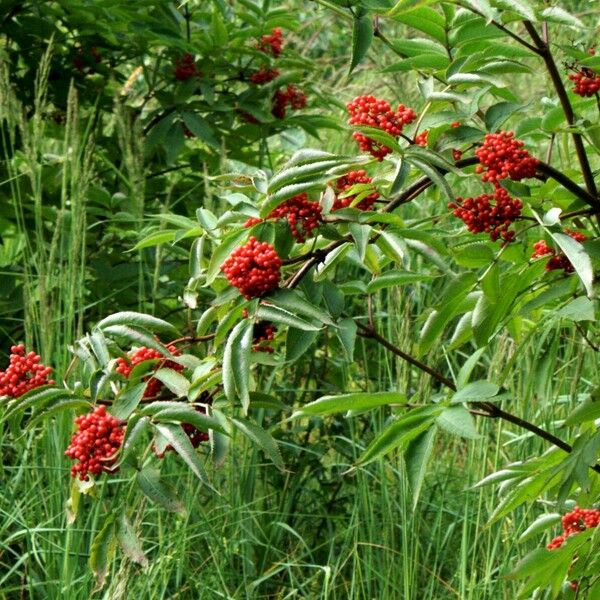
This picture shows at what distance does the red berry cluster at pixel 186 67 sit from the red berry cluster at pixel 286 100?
24cm

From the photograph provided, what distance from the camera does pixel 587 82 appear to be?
5.06 feet

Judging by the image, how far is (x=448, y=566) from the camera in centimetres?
288

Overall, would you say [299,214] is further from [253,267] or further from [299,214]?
[253,267]

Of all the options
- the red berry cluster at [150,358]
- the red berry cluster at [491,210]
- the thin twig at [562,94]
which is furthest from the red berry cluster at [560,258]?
the red berry cluster at [150,358]

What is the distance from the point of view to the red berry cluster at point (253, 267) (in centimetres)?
134

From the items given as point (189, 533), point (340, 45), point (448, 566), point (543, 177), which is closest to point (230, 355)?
point (543, 177)

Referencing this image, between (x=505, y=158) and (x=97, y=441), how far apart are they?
1.96ft

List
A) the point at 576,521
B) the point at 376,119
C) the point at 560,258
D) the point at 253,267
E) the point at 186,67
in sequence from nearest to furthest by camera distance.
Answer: the point at 253,267 < the point at 376,119 < the point at 560,258 < the point at 576,521 < the point at 186,67

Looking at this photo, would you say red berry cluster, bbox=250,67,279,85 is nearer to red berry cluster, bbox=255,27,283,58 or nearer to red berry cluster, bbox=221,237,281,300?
red berry cluster, bbox=255,27,283,58

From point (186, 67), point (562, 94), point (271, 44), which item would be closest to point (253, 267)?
point (562, 94)

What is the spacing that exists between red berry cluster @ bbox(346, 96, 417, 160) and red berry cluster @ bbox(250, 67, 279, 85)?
5.83ft

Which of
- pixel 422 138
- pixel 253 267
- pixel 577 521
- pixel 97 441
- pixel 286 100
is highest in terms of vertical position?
pixel 422 138

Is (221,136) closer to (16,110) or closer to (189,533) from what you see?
(16,110)

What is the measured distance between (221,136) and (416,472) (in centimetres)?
203
